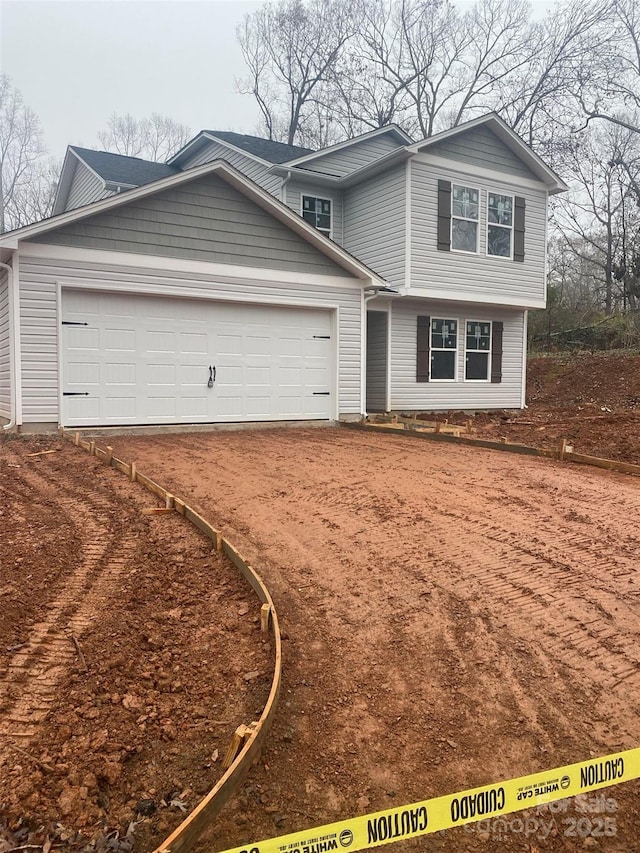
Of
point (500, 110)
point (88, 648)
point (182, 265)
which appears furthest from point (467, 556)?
point (500, 110)

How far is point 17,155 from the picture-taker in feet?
102

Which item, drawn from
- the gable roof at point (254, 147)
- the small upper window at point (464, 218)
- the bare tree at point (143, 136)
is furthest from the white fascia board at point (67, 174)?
the bare tree at point (143, 136)

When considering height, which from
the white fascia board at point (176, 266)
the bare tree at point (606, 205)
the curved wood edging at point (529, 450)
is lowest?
the curved wood edging at point (529, 450)

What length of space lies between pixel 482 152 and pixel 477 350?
469cm

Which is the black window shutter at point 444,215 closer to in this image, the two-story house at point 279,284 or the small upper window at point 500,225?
the two-story house at point 279,284

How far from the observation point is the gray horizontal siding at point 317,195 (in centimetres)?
1495

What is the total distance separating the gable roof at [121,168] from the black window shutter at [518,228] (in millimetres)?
8659

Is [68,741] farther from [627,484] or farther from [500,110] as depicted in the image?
[500,110]

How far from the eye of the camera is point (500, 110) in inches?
1066

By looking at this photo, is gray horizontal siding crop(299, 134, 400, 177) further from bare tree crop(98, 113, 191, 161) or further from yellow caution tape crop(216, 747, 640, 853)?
bare tree crop(98, 113, 191, 161)

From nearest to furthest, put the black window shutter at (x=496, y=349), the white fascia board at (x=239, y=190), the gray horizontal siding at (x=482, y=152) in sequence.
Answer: the white fascia board at (x=239, y=190) → the gray horizontal siding at (x=482, y=152) → the black window shutter at (x=496, y=349)

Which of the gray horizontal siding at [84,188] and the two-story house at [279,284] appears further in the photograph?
the gray horizontal siding at [84,188]

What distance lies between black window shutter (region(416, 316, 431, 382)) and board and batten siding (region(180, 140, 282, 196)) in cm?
478

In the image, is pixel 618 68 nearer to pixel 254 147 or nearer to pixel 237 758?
pixel 254 147
